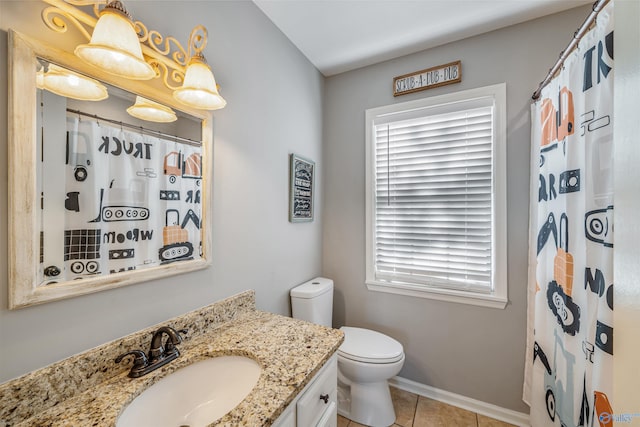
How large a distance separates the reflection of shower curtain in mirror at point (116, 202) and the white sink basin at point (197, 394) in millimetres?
423

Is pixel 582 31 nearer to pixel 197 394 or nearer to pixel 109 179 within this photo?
pixel 109 179

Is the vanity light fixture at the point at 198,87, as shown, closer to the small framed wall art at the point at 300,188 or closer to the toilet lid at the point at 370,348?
the small framed wall art at the point at 300,188

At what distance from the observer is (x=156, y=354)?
888 millimetres

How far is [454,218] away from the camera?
70.5 inches

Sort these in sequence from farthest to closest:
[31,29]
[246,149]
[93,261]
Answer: [246,149], [93,261], [31,29]

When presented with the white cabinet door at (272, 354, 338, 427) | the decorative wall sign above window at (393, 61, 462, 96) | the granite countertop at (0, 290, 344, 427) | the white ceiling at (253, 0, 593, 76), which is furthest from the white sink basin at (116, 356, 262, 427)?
the decorative wall sign above window at (393, 61, 462, 96)

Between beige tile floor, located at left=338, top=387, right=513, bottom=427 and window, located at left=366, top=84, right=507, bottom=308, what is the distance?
29.2 inches

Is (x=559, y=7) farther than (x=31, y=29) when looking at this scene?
Yes

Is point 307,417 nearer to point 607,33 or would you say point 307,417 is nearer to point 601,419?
point 601,419

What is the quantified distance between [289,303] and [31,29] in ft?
5.46

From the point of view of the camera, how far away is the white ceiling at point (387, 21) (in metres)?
1.47

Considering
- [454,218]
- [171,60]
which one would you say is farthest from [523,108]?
[171,60]

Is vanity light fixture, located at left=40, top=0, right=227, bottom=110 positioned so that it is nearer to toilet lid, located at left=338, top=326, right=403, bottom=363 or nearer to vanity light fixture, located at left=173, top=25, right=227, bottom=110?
vanity light fixture, located at left=173, top=25, right=227, bottom=110

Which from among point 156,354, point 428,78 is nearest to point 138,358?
point 156,354
